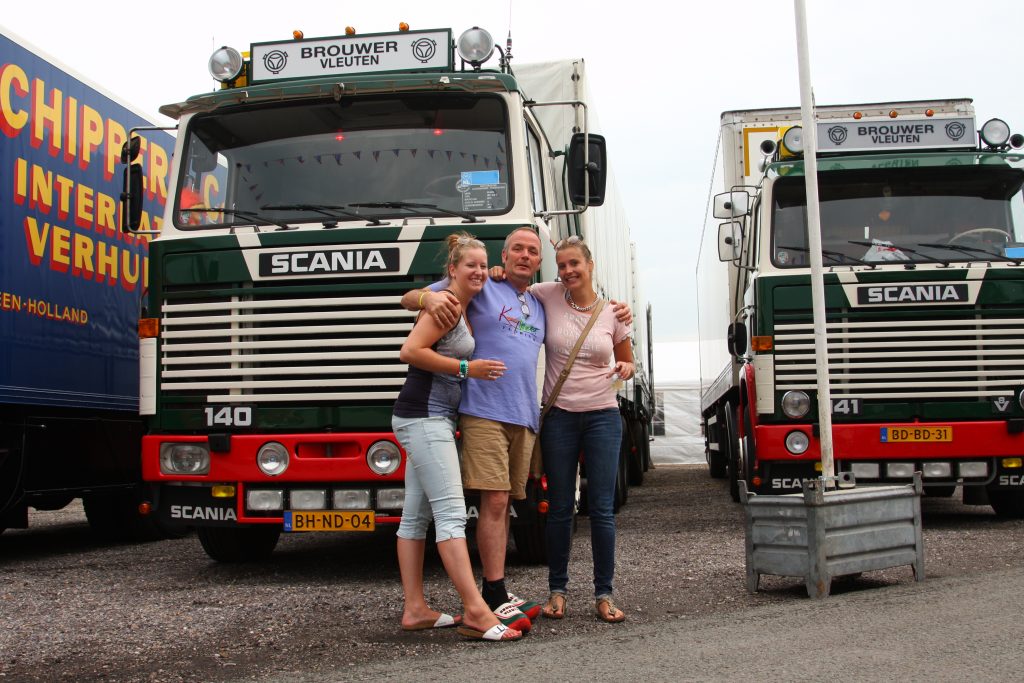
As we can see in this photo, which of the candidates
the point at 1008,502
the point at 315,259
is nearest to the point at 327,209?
the point at 315,259

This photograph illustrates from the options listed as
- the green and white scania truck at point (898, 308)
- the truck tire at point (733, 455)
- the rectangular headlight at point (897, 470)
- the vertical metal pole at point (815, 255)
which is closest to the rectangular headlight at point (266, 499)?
the vertical metal pole at point (815, 255)

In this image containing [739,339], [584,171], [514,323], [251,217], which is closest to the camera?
[514,323]

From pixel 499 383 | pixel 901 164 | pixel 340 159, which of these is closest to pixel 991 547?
pixel 901 164

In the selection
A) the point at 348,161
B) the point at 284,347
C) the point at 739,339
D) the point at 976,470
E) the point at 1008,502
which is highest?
the point at 348,161

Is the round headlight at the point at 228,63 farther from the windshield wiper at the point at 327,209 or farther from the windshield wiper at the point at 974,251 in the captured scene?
the windshield wiper at the point at 974,251

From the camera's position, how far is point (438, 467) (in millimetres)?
4859

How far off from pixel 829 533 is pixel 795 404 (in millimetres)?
2897

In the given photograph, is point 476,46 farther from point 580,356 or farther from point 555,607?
point 555,607

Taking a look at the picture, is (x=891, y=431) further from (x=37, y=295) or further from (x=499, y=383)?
(x=37, y=295)

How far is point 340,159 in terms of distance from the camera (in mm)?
6777

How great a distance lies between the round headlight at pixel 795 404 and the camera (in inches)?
331

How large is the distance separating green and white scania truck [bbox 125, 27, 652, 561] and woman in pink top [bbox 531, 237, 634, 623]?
3.41 feet

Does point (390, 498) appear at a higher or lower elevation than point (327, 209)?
lower

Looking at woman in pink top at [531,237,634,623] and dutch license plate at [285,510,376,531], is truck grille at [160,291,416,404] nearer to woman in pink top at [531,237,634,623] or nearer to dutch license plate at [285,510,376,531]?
dutch license plate at [285,510,376,531]
